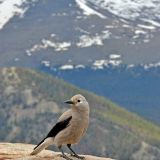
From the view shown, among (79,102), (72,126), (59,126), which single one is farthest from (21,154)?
(79,102)

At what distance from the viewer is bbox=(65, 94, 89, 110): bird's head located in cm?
2762

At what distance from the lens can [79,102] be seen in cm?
2773

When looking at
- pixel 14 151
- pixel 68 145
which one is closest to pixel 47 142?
pixel 68 145

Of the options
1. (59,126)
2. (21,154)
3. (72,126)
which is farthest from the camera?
(21,154)

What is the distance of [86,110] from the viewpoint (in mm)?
27953

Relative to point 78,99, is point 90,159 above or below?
below

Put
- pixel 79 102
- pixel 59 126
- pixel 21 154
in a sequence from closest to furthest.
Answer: pixel 79 102 < pixel 59 126 < pixel 21 154

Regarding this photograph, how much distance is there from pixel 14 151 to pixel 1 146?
5.98 ft

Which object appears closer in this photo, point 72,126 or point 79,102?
point 79,102

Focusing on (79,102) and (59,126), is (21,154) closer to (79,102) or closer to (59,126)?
(59,126)

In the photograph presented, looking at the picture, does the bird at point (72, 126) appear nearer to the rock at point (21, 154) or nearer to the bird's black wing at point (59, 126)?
the bird's black wing at point (59, 126)

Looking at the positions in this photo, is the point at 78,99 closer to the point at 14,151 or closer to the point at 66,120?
the point at 66,120

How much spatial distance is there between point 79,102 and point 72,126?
1004 mm

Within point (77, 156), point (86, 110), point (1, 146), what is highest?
point (86, 110)
